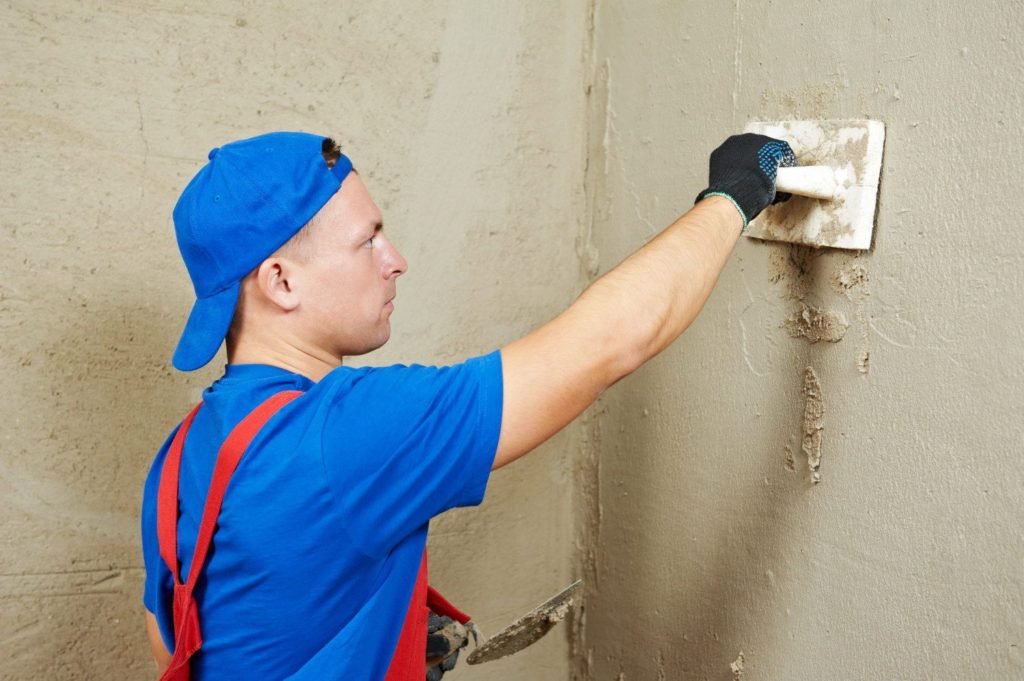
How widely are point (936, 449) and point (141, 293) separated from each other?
131 cm

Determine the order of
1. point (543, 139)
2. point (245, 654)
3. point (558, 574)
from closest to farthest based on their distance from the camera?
point (245, 654) < point (543, 139) < point (558, 574)

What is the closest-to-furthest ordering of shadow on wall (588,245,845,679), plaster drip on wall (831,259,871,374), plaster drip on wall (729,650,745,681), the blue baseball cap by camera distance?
the blue baseball cap → plaster drip on wall (831,259,871,374) → shadow on wall (588,245,845,679) → plaster drip on wall (729,650,745,681)

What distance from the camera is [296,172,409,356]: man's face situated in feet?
3.74

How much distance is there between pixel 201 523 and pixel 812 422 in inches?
33.5

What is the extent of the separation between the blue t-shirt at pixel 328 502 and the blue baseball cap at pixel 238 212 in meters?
0.10

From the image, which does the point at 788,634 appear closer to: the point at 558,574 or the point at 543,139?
the point at 558,574

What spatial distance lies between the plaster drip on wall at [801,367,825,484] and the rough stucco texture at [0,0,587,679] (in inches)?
31.1

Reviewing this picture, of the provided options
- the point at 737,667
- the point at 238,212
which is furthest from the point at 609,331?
the point at 737,667

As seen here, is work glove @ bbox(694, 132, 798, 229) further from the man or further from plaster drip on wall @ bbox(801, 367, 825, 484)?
plaster drip on wall @ bbox(801, 367, 825, 484)

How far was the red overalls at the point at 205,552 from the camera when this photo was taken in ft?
3.36

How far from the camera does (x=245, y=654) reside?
1.08m

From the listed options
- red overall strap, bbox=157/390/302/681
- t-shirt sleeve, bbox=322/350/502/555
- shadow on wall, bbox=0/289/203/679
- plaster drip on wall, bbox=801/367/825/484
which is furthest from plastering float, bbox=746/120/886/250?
shadow on wall, bbox=0/289/203/679

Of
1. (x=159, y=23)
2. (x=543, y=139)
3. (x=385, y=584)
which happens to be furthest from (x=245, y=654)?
(x=543, y=139)

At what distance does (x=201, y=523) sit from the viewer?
1050 millimetres
